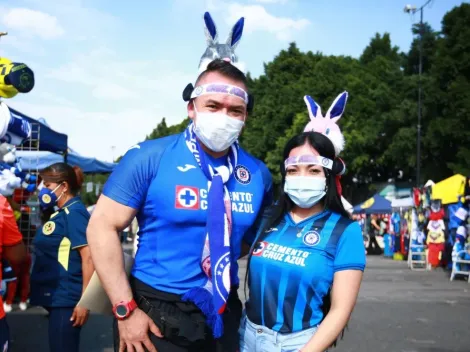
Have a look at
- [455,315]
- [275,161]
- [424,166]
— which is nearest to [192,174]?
[455,315]

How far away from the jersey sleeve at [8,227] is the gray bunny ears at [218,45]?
1381 mm

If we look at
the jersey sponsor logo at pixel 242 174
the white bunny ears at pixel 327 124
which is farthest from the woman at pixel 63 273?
the white bunny ears at pixel 327 124

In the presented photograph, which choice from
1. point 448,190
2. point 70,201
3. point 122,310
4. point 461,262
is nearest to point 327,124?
point 70,201

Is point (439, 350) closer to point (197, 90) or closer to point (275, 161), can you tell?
point (197, 90)

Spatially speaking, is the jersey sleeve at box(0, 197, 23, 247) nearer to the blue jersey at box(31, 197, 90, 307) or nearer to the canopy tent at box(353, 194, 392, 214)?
the blue jersey at box(31, 197, 90, 307)

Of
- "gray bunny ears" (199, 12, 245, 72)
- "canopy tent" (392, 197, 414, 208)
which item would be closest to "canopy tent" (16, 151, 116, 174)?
"gray bunny ears" (199, 12, 245, 72)

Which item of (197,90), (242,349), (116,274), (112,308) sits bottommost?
(242,349)

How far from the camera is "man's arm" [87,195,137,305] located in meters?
2.50

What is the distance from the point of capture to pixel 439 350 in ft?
23.1

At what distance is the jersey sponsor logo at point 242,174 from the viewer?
2.93 m

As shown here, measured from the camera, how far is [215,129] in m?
2.80

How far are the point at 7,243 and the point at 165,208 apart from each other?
133 centimetres

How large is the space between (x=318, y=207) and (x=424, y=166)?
33659 millimetres

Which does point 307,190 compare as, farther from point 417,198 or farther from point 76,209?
point 417,198
